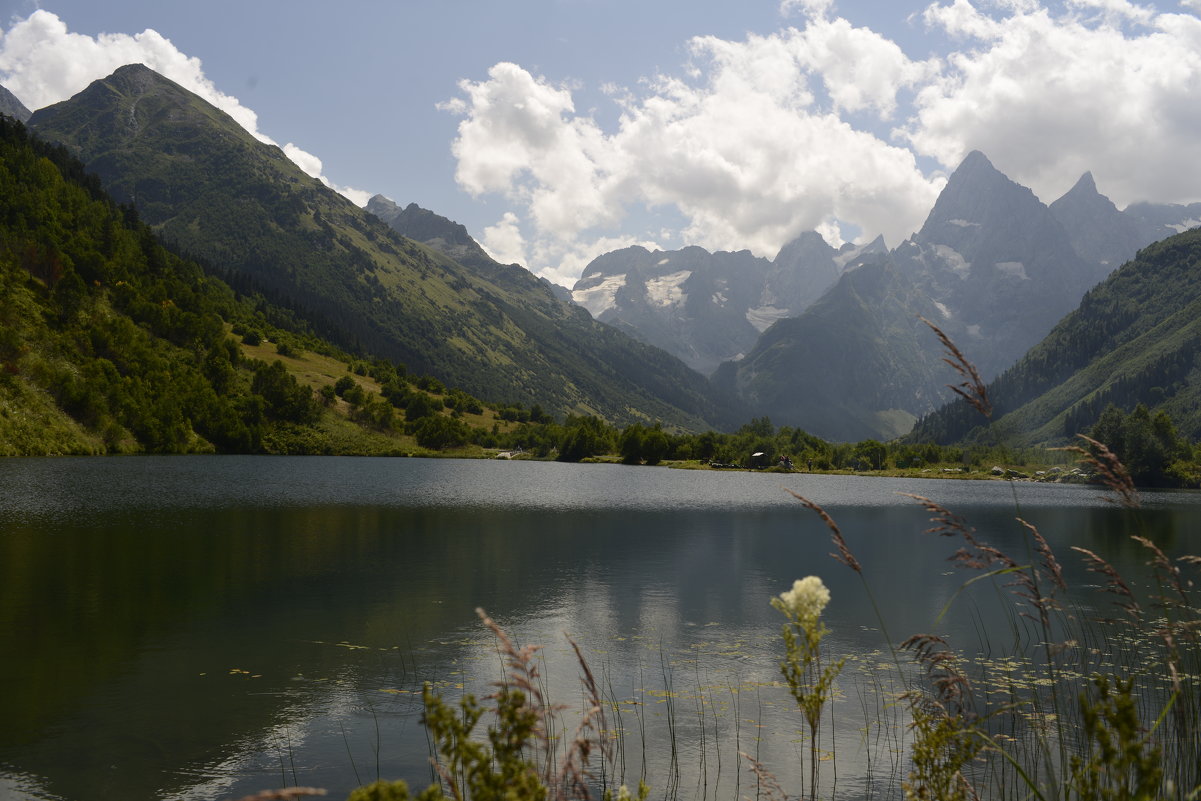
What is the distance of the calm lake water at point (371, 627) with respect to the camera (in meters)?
18.5

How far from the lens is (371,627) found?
31.1 m

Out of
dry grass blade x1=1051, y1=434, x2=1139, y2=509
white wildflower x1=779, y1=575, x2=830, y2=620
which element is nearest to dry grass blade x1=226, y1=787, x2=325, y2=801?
white wildflower x1=779, y1=575, x2=830, y2=620

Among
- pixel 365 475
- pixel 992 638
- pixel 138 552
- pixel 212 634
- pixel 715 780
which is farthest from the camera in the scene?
pixel 365 475

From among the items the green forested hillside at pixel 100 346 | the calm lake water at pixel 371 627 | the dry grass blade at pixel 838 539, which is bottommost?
the calm lake water at pixel 371 627

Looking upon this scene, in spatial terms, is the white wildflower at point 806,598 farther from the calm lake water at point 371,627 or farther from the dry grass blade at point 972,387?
the dry grass blade at point 972,387

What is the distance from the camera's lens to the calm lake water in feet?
60.8

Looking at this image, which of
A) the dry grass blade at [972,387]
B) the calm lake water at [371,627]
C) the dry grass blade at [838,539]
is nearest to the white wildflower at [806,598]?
the dry grass blade at [838,539]

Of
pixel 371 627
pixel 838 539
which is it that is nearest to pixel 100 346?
pixel 371 627

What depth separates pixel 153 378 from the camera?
15375 cm

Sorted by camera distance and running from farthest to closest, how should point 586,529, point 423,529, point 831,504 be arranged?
point 831,504 → point 586,529 → point 423,529

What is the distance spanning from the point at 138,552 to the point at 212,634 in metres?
20.7

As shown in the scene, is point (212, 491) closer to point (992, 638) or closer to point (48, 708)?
point (48, 708)

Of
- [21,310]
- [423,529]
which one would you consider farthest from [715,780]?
[21,310]

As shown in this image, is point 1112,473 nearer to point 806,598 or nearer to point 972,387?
point 972,387
